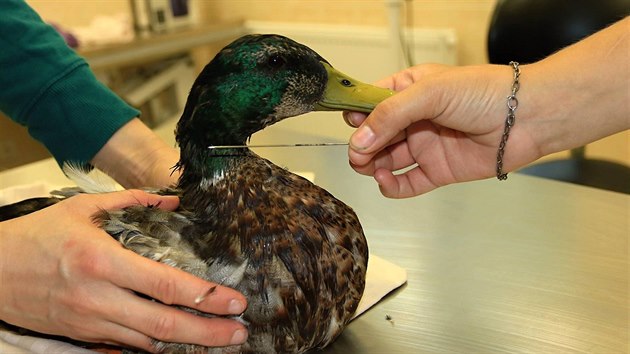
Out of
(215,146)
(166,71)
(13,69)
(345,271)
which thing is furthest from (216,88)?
(166,71)

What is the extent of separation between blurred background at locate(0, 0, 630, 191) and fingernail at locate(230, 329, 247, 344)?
123 cm

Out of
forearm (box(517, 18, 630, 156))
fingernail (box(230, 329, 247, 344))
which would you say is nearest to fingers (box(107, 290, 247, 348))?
fingernail (box(230, 329, 247, 344))

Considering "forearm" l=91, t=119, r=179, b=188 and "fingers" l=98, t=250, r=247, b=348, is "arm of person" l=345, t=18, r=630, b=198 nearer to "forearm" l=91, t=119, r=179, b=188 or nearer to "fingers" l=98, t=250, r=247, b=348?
"fingers" l=98, t=250, r=247, b=348

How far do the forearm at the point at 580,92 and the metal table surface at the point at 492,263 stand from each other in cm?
21

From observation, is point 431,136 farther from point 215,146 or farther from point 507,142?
point 215,146

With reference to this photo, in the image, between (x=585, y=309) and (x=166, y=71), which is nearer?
(x=585, y=309)

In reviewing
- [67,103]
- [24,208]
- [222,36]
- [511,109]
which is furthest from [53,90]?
[222,36]

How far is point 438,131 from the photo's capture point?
2.82ft

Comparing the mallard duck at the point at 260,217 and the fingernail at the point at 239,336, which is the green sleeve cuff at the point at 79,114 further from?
the fingernail at the point at 239,336

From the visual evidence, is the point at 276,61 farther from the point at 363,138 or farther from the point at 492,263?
the point at 492,263

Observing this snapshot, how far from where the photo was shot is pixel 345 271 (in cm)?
70

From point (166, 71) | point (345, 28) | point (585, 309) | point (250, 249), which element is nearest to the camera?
point (250, 249)

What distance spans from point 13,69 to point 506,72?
69cm

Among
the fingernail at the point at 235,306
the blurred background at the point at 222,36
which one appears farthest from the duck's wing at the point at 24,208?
the blurred background at the point at 222,36
